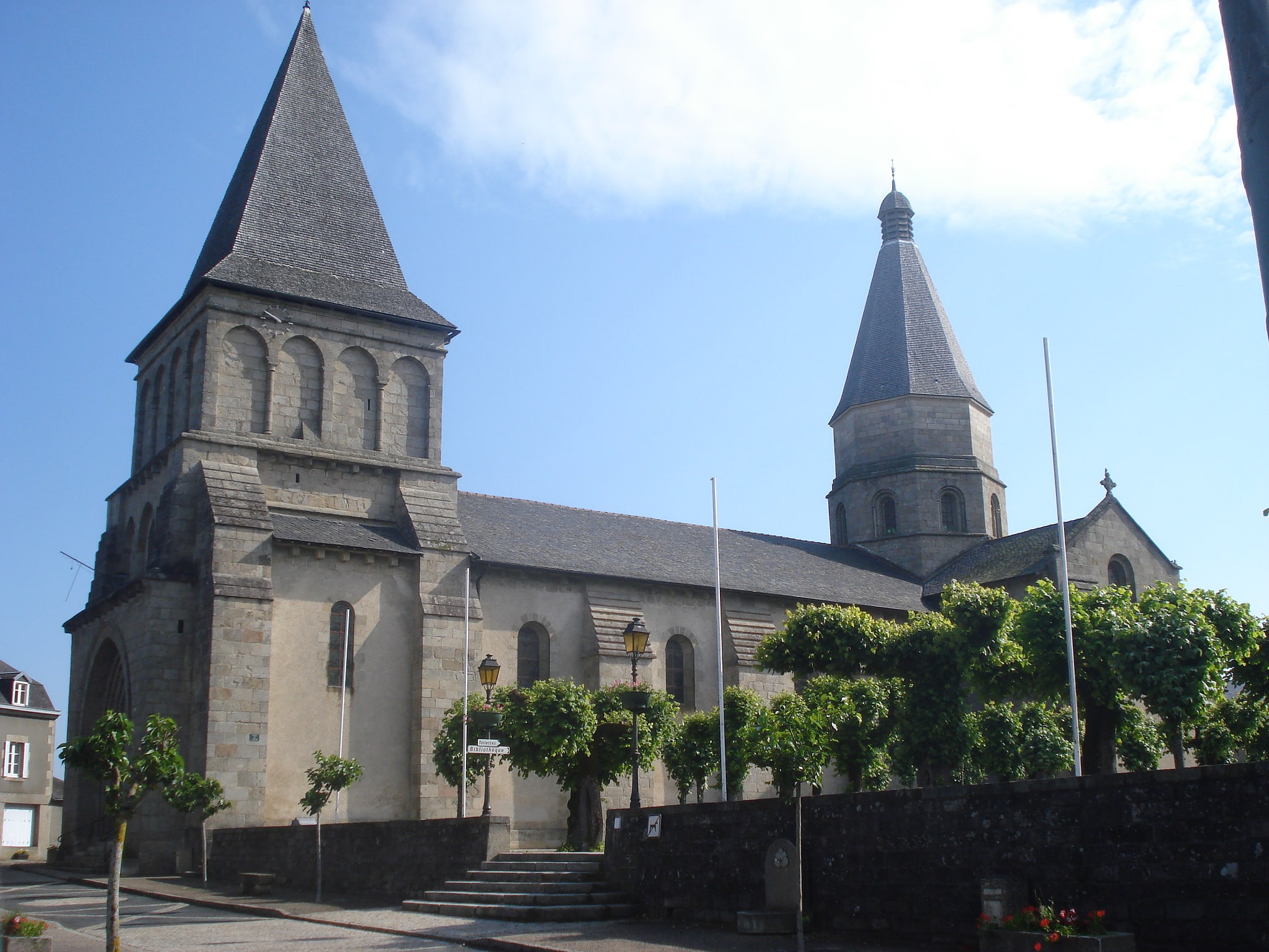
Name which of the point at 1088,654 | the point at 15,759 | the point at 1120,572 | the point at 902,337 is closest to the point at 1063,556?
the point at 1088,654

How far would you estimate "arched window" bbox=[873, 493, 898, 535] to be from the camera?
45.8 m

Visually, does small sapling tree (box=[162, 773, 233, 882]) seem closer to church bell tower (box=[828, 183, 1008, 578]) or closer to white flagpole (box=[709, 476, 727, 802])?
white flagpole (box=[709, 476, 727, 802])

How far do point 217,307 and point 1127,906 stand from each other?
27.0 metres

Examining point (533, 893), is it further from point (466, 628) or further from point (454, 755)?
point (466, 628)

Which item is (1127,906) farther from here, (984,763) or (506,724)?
(984,763)

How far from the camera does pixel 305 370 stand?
33.1 m

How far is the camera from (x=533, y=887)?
61.7 ft

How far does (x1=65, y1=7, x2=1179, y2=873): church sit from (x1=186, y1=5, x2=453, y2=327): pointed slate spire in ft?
0.27

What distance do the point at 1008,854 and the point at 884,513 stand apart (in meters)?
33.7

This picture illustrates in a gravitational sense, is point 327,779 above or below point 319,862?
above

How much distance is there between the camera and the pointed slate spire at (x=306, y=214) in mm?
33812

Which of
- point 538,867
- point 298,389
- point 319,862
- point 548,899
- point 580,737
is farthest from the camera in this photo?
point 298,389

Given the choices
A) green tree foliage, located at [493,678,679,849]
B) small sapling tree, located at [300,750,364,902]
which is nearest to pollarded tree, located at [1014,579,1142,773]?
green tree foliage, located at [493,678,679,849]

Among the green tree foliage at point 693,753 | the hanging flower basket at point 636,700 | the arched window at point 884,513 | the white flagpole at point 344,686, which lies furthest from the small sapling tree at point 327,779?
the arched window at point 884,513
